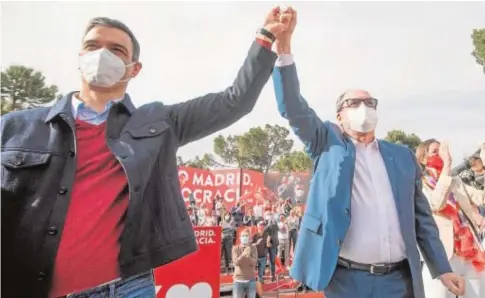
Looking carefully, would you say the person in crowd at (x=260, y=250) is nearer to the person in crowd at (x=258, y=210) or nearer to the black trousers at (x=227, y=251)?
the black trousers at (x=227, y=251)

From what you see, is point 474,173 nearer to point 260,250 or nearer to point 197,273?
point 197,273

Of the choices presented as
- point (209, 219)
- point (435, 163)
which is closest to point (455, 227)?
point (435, 163)

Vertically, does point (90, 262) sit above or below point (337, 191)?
below

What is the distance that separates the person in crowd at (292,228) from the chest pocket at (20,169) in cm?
1002

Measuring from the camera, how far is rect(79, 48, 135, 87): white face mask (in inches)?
72.6

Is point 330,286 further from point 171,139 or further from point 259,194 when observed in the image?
point 259,194

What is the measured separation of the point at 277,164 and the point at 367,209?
163ft

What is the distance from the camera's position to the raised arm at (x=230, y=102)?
1866 millimetres

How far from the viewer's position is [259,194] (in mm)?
13094

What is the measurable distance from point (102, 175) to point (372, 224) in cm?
127

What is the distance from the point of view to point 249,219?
12.0 meters

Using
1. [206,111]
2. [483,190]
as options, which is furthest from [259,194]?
[206,111]

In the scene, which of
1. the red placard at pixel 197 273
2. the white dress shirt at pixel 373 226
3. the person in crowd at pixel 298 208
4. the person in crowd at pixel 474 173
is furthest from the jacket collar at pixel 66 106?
the person in crowd at pixel 298 208

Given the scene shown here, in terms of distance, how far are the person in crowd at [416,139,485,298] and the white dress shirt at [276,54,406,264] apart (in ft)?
5.36
